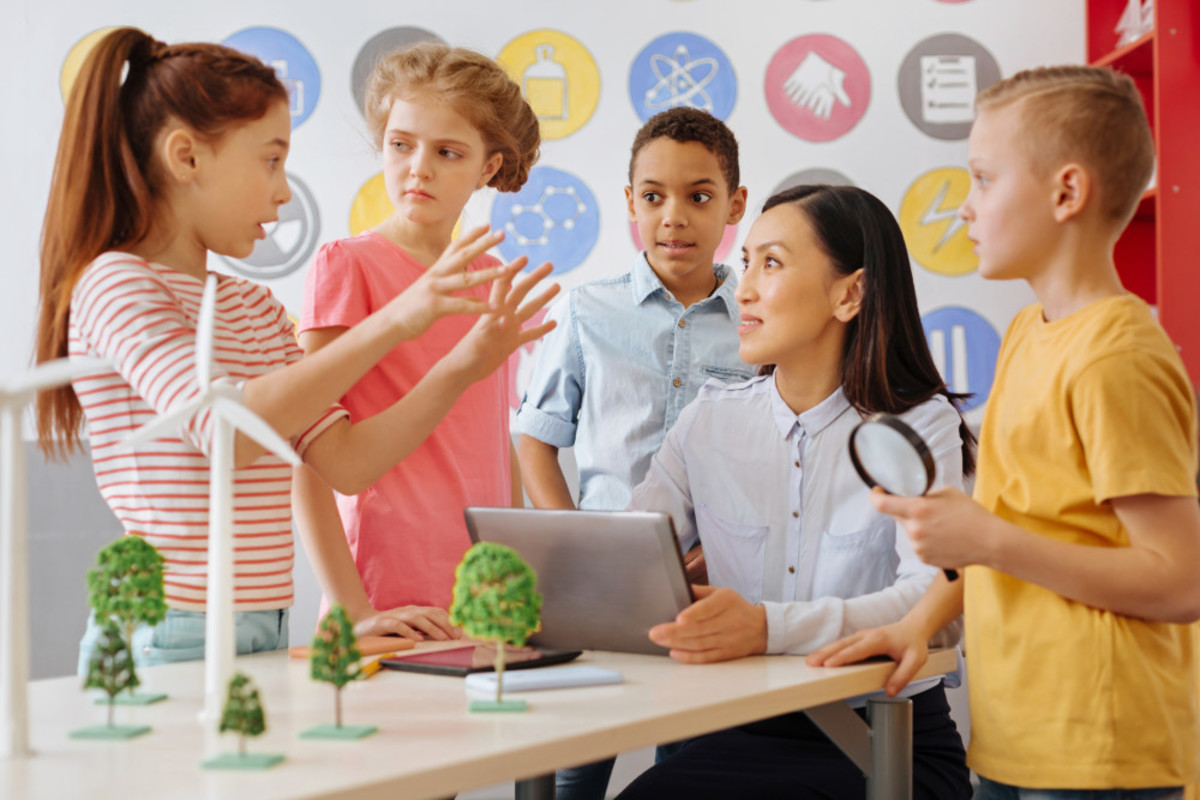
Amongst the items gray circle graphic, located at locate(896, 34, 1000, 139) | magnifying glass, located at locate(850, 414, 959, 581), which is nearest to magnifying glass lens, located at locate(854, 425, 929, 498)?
magnifying glass, located at locate(850, 414, 959, 581)

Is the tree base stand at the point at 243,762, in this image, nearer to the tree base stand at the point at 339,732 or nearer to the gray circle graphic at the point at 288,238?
the tree base stand at the point at 339,732

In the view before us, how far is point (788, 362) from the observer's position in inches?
68.8

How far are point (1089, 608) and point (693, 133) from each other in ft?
4.12

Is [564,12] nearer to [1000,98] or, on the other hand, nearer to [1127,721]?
[1000,98]

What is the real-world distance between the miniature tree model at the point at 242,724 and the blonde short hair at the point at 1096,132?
99 cm

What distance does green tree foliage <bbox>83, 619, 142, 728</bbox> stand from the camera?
0.97 m

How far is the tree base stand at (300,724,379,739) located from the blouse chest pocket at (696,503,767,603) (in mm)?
779

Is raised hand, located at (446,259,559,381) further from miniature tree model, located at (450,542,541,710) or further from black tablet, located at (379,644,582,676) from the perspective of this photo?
miniature tree model, located at (450,542,541,710)

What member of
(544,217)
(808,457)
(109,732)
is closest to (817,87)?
→ (544,217)

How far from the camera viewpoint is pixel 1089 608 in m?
1.22

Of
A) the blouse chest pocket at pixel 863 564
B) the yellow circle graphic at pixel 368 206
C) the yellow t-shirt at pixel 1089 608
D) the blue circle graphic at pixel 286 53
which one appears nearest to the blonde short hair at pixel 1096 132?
the yellow t-shirt at pixel 1089 608

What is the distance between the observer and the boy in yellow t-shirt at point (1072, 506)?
119cm

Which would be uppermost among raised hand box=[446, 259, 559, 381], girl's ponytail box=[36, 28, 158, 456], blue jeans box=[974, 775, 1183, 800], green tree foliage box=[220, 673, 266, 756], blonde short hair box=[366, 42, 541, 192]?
blonde short hair box=[366, 42, 541, 192]

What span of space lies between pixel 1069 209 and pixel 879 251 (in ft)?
1.51
